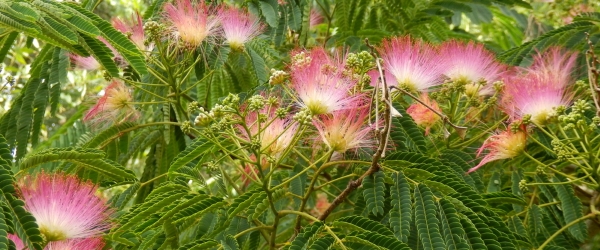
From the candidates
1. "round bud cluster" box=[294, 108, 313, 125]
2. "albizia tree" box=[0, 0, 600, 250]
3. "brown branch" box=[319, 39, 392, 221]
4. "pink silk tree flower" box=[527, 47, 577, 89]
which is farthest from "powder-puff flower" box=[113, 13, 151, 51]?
"pink silk tree flower" box=[527, 47, 577, 89]

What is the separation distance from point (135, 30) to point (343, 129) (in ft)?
3.62

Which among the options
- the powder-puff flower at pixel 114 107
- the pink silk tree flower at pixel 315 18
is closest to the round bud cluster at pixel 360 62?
the powder-puff flower at pixel 114 107

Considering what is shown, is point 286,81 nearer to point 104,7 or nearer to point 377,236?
point 377,236

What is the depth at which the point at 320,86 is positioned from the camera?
7.65 ft

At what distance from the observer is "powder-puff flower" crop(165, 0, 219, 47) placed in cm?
293

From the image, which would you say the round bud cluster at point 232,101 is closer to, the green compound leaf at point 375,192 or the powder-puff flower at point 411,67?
the green compound leaf at point 375,192

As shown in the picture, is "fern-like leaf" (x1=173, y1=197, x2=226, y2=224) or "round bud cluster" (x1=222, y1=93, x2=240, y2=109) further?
"fern-like leaf" (x1=173, y1=197, x2=226, y2=224)

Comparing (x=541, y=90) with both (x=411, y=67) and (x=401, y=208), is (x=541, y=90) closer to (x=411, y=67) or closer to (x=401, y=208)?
(x=411, y=67)

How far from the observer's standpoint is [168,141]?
3.40 m

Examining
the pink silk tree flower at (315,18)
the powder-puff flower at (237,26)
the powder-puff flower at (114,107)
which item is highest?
the pink silk tree flower at (315,18)

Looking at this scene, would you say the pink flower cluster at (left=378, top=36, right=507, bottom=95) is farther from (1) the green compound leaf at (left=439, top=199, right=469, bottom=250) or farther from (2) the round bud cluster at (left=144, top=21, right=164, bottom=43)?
(2) the round bud cluster at (left=144, top=21, right=164, bottom=43)

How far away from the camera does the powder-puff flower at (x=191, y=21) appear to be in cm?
293

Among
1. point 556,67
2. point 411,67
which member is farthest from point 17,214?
point 556,67

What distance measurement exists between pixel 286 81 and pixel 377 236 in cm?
63
